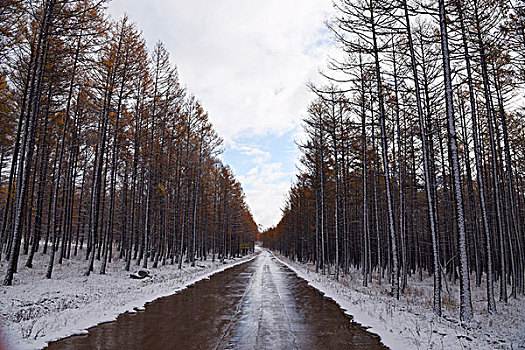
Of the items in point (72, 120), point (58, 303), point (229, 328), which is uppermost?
point (72, 120)

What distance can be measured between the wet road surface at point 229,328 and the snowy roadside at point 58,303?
0.52 m

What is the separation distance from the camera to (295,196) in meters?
43.7

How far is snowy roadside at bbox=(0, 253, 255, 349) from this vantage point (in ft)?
20.3

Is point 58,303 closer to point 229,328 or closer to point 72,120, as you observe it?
point 229,328

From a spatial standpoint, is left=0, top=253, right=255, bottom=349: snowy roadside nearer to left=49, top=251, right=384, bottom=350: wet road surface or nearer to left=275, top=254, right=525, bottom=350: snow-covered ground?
left=49, top=251, right=384, bottom=350: wet road surface

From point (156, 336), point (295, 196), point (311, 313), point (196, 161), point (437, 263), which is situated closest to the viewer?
point (156, 336)

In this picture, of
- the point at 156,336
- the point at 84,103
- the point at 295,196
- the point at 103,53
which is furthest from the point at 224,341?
the point at 295,196

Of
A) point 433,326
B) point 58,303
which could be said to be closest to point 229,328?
point 433,326

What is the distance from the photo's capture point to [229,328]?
7074mm

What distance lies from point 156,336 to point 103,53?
55.1ft

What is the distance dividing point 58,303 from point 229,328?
22.1 feet

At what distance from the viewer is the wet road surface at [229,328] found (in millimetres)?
5816

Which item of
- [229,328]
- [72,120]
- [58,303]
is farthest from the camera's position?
[72,120]

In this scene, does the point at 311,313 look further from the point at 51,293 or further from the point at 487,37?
the point at 487,37
